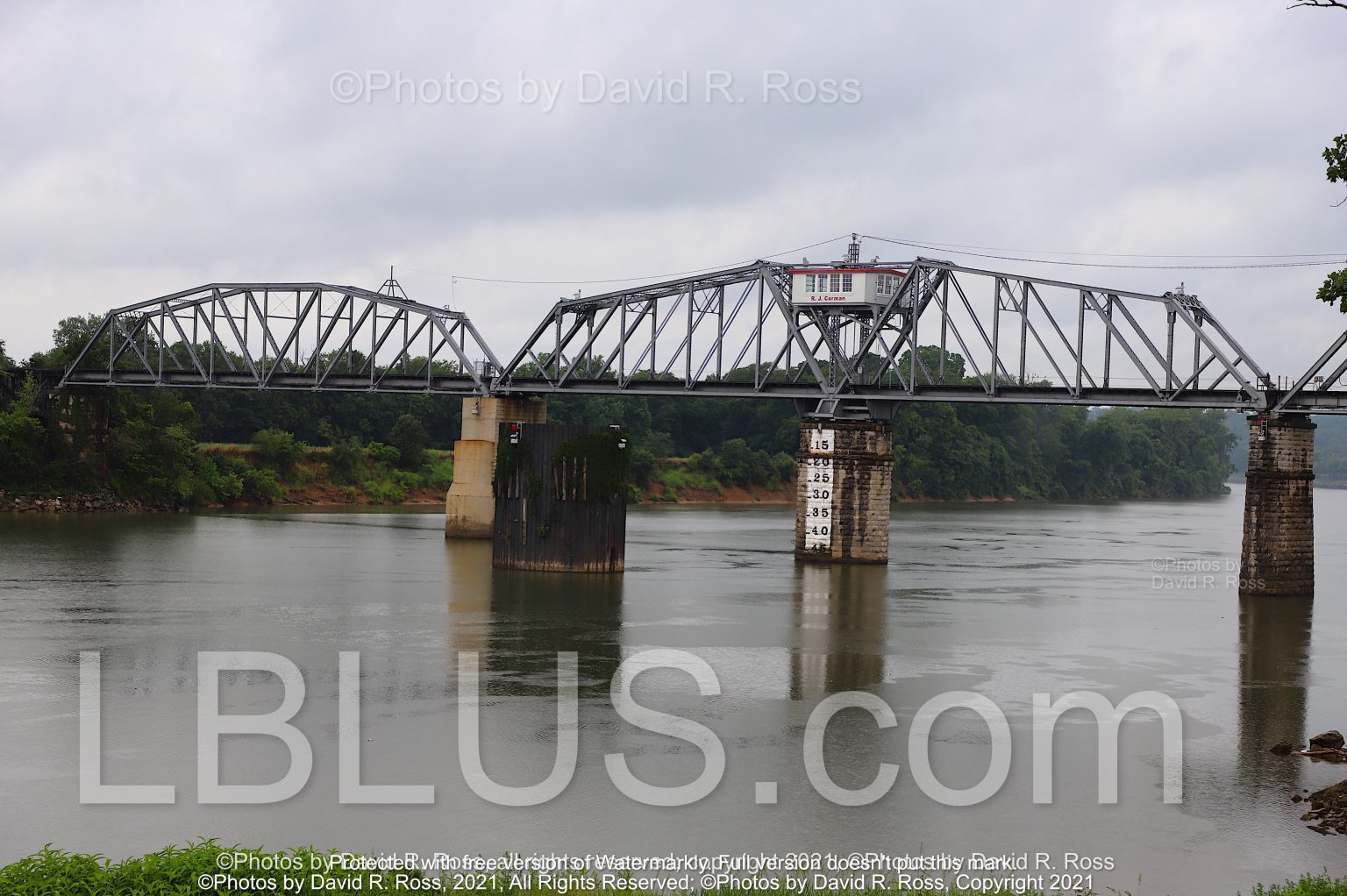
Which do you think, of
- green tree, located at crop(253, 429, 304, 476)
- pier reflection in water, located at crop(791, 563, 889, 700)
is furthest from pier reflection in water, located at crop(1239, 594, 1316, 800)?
green tree, located at crop(253, 429, 304, 476)

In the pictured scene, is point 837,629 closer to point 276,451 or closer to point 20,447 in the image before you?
point 20,447

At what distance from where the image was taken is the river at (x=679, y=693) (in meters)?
21.6

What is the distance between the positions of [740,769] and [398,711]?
7.42 m

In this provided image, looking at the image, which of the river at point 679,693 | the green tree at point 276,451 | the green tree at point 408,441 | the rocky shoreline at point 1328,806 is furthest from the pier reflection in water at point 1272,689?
the green tree at point 408,441

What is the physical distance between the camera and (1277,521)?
60.0m

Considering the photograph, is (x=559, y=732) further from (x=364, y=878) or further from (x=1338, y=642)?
(x=1338, y=642)

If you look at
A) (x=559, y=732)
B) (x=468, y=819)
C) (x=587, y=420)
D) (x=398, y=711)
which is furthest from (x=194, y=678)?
(x=587, y=420)

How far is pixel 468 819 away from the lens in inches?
863

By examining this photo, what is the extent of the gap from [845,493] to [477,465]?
21687 mm

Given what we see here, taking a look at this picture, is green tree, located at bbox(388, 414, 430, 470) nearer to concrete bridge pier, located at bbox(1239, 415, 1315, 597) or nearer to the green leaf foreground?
concrete bridge pier, located at bbox(1239, 415, 1315, 597)

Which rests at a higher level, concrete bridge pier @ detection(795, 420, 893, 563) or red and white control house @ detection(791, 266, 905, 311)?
red and white control house @ detection(791, 266, 905, 311)

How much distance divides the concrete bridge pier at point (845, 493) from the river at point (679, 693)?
5.77 feet

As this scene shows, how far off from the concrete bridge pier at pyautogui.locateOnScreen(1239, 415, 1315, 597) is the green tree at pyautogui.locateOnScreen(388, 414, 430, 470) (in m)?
86.2

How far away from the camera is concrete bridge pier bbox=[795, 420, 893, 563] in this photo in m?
70.7
